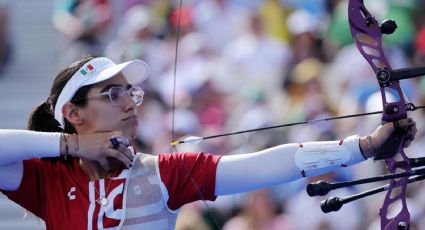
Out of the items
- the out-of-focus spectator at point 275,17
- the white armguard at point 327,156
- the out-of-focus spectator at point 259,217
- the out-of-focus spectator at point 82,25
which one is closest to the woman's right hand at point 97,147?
the white armguard at point 327,156

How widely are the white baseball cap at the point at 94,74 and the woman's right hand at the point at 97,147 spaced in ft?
0.70

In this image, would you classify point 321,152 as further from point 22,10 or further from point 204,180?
point 22,10

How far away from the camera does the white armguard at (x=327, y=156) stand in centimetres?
446

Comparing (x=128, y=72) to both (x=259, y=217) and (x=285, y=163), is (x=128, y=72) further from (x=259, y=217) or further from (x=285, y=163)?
(x=259, y=217)

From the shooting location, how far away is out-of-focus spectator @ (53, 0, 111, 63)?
33.4ft

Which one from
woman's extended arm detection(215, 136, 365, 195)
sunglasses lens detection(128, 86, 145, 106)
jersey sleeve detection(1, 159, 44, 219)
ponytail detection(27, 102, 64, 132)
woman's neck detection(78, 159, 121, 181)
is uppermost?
sunglasses lens detection(128, 86, 145, 106)

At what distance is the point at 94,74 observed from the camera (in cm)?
475

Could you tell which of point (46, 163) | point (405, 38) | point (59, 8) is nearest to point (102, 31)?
point (59, 8)

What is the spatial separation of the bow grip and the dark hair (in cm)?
115

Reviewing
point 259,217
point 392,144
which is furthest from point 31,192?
point 259,217

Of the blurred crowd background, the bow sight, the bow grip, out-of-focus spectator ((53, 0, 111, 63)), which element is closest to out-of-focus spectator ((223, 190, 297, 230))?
the blurred crowd background

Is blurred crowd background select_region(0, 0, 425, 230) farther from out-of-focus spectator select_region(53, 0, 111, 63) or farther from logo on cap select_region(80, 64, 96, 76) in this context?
logo on cap select_region(80, 64, 96, 76)

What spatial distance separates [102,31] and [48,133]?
18.9ft

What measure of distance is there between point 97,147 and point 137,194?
0.22 m
